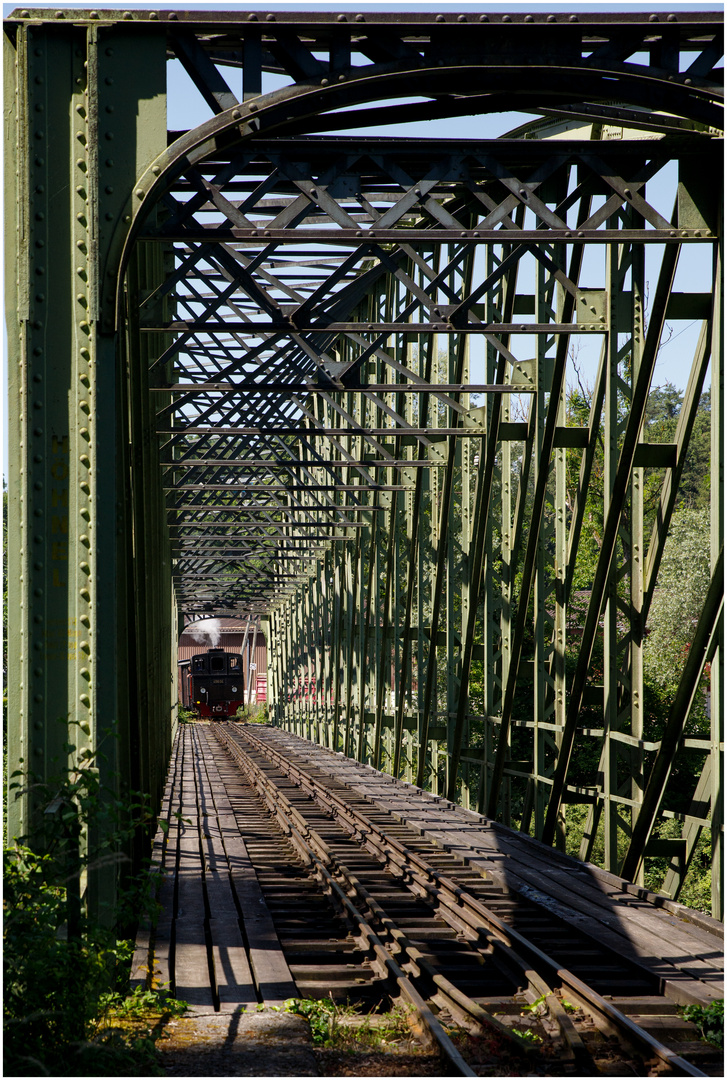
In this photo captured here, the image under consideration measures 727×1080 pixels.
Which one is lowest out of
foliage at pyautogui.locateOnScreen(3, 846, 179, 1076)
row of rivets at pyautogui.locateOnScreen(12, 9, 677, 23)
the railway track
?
the railway track

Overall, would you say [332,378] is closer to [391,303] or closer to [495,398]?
[495,398]

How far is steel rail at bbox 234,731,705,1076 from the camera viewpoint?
6.14m

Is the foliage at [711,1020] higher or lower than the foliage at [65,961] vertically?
lower

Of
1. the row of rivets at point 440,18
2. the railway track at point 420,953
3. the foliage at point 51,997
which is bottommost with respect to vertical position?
the railway track at point 420,953

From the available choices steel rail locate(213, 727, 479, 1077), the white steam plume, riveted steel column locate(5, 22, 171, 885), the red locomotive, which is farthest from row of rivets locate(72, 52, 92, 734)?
the white steam plume

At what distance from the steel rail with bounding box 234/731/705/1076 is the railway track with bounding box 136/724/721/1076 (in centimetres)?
2

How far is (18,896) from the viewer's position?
5.79 m

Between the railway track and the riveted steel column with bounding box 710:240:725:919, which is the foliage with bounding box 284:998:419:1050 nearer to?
the railway track

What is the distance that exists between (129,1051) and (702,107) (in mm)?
7281

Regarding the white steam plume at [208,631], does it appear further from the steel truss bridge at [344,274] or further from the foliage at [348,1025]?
the foliage at [348,1025]

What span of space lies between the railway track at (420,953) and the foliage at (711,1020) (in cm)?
10

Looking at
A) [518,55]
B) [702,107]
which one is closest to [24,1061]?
[518,55]

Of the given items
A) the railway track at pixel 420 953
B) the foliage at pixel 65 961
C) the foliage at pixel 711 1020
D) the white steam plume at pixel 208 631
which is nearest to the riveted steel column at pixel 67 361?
the foliage at pixel 65 961

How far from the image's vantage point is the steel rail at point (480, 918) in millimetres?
6137
